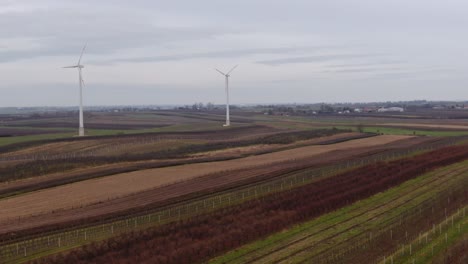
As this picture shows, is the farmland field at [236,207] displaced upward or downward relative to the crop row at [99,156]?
downward

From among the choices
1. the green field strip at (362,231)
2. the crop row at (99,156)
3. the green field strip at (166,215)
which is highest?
the crop row at (99,156)

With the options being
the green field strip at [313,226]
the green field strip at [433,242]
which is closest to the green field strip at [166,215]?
the green field strip at [313,226]

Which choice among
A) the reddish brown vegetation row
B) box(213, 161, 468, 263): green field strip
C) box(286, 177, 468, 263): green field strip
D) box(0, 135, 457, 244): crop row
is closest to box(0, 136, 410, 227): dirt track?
box(0, 135, 457, 244): crop row

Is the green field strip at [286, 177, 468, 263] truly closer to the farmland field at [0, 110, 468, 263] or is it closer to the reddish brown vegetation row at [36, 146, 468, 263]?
the farmland field at [0, 110, 468, 263]

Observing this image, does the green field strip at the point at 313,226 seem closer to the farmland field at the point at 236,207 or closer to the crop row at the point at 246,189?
the farmland field at the point at 236,207

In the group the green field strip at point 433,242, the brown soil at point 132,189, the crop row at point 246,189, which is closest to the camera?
the green field strip at point 433,242

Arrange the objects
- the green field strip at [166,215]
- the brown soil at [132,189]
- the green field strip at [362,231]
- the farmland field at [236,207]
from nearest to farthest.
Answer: the green field strip at [362,231]
the farmland field at [236,207]
the green field strip at [166,215]
the brown soil at [132,189]
